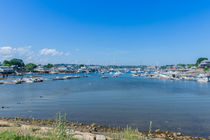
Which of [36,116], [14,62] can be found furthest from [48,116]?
[14,62]

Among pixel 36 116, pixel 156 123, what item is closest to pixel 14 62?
pixel 36 116

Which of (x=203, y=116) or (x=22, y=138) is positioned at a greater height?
(x=22, y=138)

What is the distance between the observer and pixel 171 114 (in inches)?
615

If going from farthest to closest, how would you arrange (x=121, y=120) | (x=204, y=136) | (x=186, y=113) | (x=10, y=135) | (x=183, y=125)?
(x=186, y=113) → (x=121, y=120) → (x=183, y=125) → (x=204, y=136) → (x=10, y=135)

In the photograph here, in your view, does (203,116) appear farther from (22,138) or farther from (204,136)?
(22,138)

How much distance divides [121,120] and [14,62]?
140877mm

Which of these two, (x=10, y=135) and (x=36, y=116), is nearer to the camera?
(x=10, y=135)

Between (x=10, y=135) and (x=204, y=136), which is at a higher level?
(x=10, y=135)

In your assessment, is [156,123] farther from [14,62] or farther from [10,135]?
[14,62]

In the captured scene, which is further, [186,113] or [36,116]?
[186,113]

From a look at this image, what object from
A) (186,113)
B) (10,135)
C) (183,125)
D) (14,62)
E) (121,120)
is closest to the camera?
(10,135)

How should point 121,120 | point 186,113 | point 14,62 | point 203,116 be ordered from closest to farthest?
point 121,120
point 203,116
point 186,113
point 14,62

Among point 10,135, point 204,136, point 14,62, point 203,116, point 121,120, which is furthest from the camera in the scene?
point 14,62

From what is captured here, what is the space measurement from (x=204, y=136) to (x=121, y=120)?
6.49m
